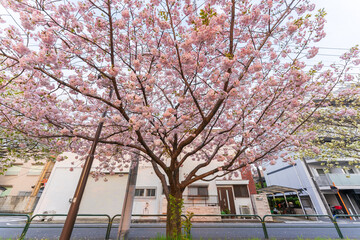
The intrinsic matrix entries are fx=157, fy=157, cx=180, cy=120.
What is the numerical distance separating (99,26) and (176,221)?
6.15 metres

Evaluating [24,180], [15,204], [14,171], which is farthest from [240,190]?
[14,171]

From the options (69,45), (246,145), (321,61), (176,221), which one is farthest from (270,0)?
(176,221)

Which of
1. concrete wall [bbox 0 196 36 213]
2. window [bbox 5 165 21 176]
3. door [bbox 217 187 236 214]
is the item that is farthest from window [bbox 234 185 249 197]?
window [bbox 5 165 21 176]

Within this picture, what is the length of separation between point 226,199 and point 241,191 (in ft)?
5.74

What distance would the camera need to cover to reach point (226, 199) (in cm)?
1598

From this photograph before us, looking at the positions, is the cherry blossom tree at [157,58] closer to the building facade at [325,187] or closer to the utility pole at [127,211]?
the utility pole at [127,211]

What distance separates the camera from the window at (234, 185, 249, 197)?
52.3 feet

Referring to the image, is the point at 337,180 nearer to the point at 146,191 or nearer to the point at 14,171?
the point at 146,191

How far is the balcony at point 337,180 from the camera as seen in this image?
17500 mm

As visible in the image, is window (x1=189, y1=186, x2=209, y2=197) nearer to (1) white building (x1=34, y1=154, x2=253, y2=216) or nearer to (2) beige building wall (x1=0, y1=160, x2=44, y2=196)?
(1) white building (x1=34, y1=154, x2=253, y2=216)

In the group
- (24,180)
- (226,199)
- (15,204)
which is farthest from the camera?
(24,180)

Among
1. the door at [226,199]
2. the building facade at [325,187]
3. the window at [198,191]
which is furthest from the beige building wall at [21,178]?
the building facade at [325,187]

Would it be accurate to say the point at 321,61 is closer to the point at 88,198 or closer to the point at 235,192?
the point at 235,192

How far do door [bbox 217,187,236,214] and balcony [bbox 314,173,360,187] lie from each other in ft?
35.9
